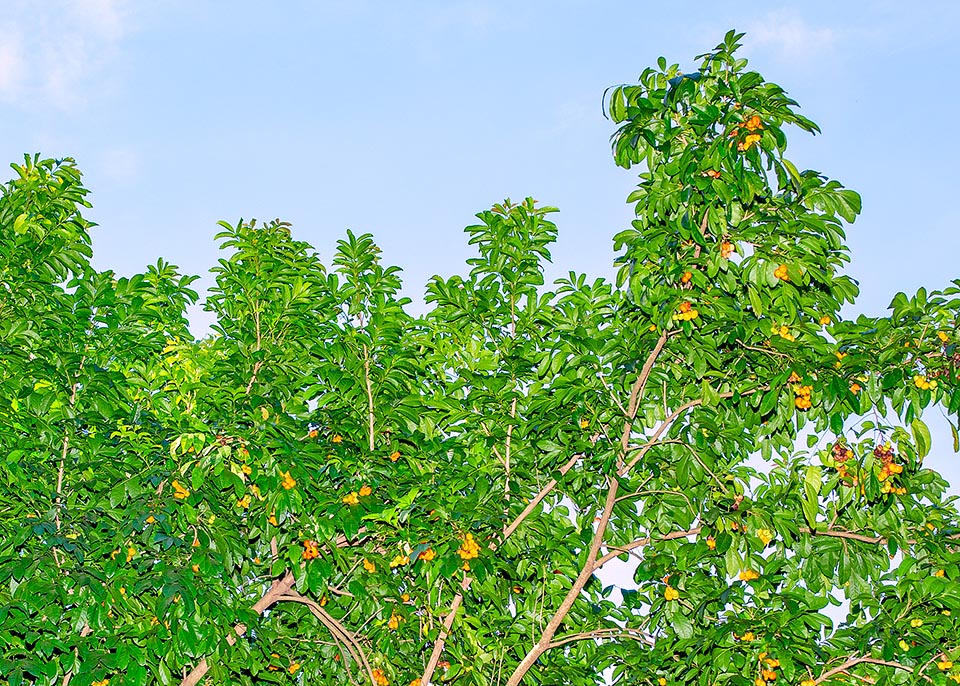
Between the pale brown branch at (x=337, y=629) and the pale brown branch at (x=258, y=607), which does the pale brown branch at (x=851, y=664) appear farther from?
the pale brown branch at (x=258, y=607)

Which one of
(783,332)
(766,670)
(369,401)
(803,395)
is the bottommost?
(766,670)

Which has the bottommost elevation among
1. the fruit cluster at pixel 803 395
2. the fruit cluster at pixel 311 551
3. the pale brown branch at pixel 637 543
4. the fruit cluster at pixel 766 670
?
the fruit cluster at pixel 311 551

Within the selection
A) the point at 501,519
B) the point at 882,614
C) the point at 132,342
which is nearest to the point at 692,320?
the point at 501,519

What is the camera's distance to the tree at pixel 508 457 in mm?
5707

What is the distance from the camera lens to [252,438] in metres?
5.97

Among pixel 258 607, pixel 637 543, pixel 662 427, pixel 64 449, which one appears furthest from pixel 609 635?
pixel 64 449

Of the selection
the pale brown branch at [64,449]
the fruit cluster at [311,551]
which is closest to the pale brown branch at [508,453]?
the fruit cluster at [311,551]

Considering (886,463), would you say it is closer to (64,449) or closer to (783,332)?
(783,332)

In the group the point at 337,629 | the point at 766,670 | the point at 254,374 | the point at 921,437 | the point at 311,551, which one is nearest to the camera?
the point at 921,437

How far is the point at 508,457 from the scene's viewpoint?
6.71m

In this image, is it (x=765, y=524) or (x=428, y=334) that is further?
(x=428, y=334)

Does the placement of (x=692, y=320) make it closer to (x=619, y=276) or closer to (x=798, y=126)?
(x=619, y=276)

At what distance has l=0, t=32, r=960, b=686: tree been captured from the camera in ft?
18.7

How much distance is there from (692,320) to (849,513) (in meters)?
1.45
